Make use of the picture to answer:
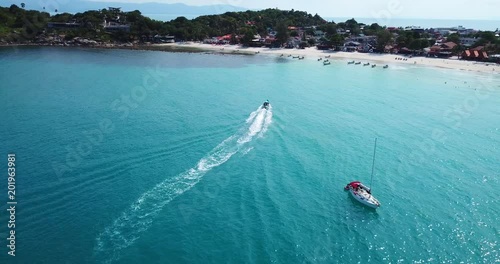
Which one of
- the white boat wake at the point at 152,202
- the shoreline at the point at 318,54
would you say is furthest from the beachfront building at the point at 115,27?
the white boat wake at the point at 152,202

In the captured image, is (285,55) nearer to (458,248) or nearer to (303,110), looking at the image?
(303,110)

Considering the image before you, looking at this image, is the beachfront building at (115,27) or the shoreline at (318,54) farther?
the beachfront building at (115,27)

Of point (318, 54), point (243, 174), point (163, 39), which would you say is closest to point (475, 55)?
point (318, 54)

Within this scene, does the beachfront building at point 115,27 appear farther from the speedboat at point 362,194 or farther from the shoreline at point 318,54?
the speedboat at point 362,194

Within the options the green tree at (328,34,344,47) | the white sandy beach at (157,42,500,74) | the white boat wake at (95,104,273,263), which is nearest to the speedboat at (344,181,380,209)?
the white boat wake at (95,104,273,263)

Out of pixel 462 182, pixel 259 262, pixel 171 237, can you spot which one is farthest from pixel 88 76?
pixel 462 182

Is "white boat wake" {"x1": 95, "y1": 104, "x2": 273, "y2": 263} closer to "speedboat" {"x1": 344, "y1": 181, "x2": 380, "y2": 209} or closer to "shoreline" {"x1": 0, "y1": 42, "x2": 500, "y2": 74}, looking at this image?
"speedboat" {"x1": 344, "y1": 181, "x2": 380, "y2": 209}
